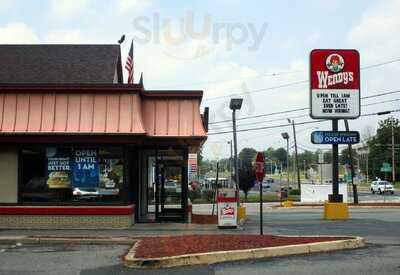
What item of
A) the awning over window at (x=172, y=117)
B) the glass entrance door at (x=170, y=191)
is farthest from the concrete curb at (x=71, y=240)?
the glass entrance door at (x=170, y=191)

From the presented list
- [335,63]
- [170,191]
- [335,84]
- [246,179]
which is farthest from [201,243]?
[246,179]

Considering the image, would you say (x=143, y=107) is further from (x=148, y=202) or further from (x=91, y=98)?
(x=148, y=202)

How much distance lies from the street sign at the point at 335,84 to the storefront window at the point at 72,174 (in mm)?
9268

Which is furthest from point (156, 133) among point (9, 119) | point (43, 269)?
point (43, 269)

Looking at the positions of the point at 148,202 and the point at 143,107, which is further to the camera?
the point at 148,202

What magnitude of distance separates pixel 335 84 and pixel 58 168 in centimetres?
1195

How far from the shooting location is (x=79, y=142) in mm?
20391

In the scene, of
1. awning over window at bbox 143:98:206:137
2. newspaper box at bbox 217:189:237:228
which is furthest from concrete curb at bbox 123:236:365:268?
awning over window at bbox 143:98:206:137

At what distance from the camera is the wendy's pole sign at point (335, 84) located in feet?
85.0

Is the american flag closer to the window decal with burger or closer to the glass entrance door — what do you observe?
the glass entrance door

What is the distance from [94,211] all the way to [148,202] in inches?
136

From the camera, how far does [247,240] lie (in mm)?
15070

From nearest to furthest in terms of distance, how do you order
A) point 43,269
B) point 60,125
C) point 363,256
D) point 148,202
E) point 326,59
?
point 43,269, point 363,256, point 60,125, point 148,202, point 326,59

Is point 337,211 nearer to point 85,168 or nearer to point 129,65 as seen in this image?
point 129,65
